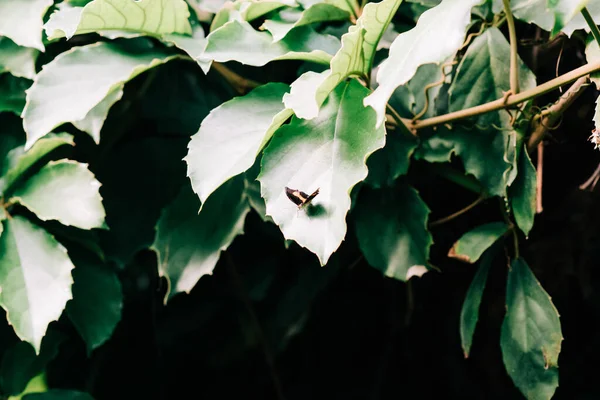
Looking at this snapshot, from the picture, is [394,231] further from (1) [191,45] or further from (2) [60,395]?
(2) [60,395]

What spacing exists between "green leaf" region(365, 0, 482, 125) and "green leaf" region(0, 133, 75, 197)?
1.76 ft

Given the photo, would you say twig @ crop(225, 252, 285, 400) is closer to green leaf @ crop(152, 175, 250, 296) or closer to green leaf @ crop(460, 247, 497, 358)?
green leaf @ crop(152, 175, 250, 296)

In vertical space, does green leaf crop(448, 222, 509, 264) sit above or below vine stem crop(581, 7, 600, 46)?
below

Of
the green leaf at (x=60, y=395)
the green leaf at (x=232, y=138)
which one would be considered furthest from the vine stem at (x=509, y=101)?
the green leaf at (x=60, y=395)

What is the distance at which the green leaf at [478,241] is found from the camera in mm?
845

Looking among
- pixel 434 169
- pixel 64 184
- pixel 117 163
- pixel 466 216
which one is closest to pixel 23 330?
pixel 64 184

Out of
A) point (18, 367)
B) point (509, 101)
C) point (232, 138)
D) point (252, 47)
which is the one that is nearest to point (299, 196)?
point (232, 138)

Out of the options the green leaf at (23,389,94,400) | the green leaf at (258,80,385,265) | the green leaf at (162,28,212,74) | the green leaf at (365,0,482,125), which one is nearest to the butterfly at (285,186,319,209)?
the green leaf at (258,80,385,265)

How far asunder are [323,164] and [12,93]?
579mm

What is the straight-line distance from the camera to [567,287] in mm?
1154

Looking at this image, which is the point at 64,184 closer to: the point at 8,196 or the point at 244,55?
the point at 8,196

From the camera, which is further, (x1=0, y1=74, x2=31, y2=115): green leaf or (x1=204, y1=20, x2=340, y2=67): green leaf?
(x1=0, y1=74, x2=31, y2=115): green leaf

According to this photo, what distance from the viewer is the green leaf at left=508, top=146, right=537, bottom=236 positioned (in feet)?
2.57

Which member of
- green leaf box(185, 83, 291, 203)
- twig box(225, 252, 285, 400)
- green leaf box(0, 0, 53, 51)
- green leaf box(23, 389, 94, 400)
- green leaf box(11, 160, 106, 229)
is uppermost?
green leaf box(0, 0, 53, 51)
